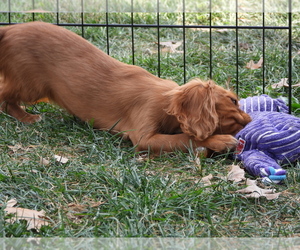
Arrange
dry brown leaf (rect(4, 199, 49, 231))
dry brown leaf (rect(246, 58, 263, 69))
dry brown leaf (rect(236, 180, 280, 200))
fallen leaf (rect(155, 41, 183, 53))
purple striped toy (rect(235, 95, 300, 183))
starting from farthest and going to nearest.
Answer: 1. fallen leaf (rect(155, 41, 183, 53))
2. dry brown leaf (rect(246, 58, 263, 69))
3. purple striped toy (rect(235, 95, 300, 183))
4. dry brown leaf (rect(236, 180, 280, 200))
5. dry brown leaf (rect(4, 199, 49, 231))

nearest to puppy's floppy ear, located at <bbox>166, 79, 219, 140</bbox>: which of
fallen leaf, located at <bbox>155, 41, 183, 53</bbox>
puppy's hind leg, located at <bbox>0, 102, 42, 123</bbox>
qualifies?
puppy's hind leg, located at <bbox>0, 102, 42, 123</bbox>

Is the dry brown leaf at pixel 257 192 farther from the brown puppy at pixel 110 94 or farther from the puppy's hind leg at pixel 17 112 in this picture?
the puppy's hind leg at pixel 17 112

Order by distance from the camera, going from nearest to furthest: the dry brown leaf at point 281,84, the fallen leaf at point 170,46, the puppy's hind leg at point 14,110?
the puppy's hind leg at point 14,110 < the dry brown leaf at point 281,84 < the fallen leaf at point 170,46

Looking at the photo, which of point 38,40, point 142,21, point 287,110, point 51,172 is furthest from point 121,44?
point 51,172

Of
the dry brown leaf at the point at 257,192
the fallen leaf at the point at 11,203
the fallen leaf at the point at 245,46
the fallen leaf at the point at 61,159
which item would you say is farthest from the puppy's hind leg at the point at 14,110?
the fallen leaf at the point at 245,46

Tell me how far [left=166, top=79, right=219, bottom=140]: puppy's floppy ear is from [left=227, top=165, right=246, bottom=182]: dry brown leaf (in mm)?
395

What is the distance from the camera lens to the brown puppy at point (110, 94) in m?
3.78

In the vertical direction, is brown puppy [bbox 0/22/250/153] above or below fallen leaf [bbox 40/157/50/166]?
above

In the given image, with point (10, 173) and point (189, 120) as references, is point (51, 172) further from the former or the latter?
point (189, 120)

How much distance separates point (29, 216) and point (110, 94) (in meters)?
1.60

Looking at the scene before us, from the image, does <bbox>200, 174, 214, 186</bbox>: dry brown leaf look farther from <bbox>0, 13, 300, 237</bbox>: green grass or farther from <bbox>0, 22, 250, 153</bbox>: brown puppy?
<bbox>0, 22, 250, 153</bbox>: brown puppy

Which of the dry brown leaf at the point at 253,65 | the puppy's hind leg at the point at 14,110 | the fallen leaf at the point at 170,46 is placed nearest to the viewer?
the puppy's hind leg at the point at 14,110

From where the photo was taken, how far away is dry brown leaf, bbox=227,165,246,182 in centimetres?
327

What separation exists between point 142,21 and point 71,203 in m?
3.76
